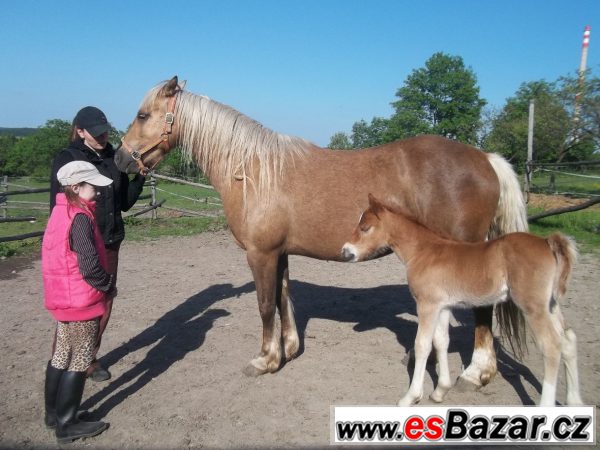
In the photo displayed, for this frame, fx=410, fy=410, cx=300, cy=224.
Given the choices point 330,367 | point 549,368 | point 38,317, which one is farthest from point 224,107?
point 38,317

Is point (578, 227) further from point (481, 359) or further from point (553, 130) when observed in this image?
point (553, 130)

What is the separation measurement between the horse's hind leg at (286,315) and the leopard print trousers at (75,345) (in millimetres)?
1751

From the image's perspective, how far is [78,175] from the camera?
104 inches

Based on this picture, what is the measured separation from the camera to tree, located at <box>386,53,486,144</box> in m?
45.6

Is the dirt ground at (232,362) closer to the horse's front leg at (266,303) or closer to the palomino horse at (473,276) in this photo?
the horse's front leg at (266,303)

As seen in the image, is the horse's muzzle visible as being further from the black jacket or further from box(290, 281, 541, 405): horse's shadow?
the black jacket

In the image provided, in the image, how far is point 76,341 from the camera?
2.70m

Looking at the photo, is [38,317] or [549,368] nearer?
[549,368]

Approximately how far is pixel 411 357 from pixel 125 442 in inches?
98.9

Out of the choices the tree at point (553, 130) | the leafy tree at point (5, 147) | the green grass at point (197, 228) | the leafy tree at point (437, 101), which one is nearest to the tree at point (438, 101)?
the leafy tree at point (437, 101)

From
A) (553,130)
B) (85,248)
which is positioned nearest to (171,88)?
(85,248)

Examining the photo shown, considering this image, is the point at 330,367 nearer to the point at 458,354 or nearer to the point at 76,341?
the point at 458,354

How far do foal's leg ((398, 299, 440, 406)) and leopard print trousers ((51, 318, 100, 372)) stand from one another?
2234mm

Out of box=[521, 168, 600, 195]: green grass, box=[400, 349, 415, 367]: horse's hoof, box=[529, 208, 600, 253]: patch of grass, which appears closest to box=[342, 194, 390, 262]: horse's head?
box=[400, 349, 415, 367]: horse's hoof
